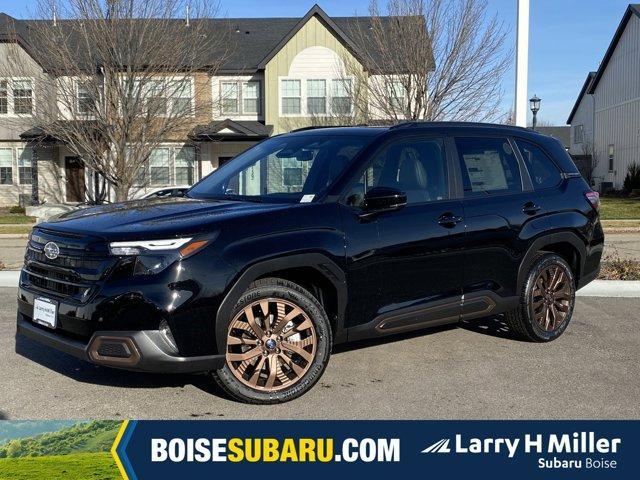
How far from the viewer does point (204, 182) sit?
6.07 metres

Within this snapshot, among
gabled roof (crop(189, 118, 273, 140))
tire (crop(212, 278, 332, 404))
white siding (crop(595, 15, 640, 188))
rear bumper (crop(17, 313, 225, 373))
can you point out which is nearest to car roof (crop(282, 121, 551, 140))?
tire (crop(212, 278, 332, 404))

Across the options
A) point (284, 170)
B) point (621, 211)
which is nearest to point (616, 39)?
point (621, 211)

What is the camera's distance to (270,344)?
15.3 ft

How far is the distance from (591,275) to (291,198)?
3376mm

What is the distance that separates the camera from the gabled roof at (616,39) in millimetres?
37006

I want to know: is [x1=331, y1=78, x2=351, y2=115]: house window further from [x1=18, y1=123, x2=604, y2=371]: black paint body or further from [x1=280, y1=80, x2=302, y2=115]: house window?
[x1=18, y1=123, x2=604, y2=371]: black paint body

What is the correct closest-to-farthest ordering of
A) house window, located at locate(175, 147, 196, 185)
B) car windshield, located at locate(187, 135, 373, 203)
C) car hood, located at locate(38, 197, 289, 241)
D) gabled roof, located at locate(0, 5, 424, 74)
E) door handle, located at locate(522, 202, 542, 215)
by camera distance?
car hood, located at locate(38, 197, 289, 241) < car windshield, located at locate(187, 135, 373, 203) < door handle, located at locate(522, 202, 542, 215) < gabled roof, located at locate(0, 5, 424, 74) < house window, located at locate(175, 147, 196, 185)

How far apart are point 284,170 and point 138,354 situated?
6.36ft

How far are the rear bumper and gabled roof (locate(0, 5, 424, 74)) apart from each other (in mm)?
16376

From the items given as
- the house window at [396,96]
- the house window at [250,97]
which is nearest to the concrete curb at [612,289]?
the house window at [396,96]

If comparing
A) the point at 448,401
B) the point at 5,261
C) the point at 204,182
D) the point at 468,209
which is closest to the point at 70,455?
the point at 448,401

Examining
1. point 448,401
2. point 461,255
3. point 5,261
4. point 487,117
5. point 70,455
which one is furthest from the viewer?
point 487,117

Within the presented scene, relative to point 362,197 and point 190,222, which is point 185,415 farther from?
point 362,197

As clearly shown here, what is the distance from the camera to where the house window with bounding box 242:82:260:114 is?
96.2 feet
